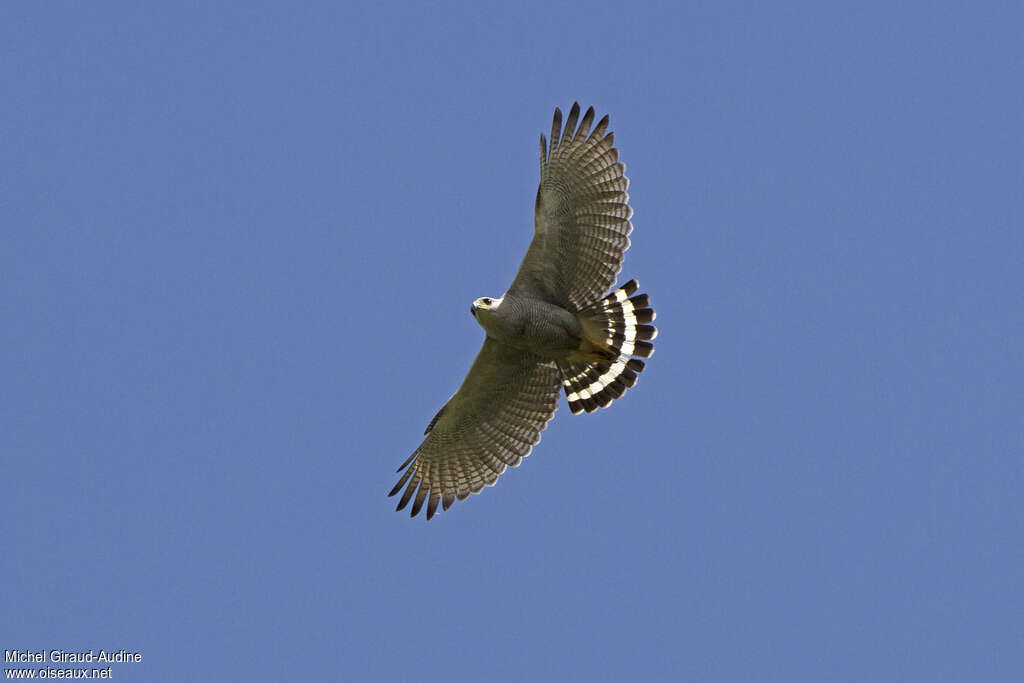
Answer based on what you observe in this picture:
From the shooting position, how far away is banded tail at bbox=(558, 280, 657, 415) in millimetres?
14945

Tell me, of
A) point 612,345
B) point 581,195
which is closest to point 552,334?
point 612,345

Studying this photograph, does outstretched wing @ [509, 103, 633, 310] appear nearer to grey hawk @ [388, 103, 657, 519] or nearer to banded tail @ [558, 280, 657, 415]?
grey hawk @ [388, 103, 657, 519]

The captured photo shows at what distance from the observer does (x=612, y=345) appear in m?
15.1

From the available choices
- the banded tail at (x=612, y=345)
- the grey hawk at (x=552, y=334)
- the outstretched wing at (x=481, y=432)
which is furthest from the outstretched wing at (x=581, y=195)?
the outstretched wing at (x=481, y=432)

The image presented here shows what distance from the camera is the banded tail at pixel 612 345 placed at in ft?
49.0

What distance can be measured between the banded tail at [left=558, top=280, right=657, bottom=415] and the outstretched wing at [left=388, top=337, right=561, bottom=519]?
0.52 meters

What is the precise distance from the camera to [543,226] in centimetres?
1452

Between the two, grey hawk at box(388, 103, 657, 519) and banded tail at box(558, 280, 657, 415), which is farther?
banded tail at box(558, 280, 657, 415)

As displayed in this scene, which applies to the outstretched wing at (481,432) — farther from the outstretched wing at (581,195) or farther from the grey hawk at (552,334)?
the outstretched wing at (581,195)

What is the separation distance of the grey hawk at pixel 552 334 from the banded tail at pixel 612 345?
0.01 meters

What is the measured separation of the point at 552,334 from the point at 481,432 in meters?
1.80

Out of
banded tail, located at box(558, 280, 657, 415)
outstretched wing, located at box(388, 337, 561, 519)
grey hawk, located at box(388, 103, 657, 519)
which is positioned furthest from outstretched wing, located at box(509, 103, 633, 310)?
outstretched wing, located at box(388, 337, 561, 519)

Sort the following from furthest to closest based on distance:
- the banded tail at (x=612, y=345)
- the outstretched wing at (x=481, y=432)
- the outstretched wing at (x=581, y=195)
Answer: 1. the outstretched wing at (x=481, y=432)
2. the banded tail at (x=612, y=345)
3. the outstretched wing at (x=581, y=195)

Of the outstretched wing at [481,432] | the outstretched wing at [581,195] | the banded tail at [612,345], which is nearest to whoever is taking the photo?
the outstretched wing at [581,195]
